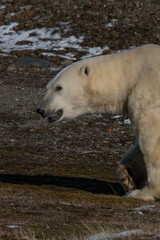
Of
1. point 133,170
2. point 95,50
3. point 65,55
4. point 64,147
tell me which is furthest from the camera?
point 95,50

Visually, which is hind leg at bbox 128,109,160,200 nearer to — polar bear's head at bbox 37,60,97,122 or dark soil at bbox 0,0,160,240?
dark soil at bbox 0,0,160,240

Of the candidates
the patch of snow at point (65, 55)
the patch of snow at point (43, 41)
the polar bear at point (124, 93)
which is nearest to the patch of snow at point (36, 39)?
the patch of snow at point (43, 41)

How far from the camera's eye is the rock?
2431 centimetres

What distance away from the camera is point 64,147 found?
1471 cm

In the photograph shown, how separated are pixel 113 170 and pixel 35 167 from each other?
1.74m

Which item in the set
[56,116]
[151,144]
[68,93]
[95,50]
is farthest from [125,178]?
[95,50]

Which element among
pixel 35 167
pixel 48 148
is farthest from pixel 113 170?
pixel 48 148

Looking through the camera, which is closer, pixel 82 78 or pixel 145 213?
pixel 145 213

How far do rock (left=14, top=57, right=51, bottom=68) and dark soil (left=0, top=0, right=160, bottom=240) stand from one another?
0.17 meters

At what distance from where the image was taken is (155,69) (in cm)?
743

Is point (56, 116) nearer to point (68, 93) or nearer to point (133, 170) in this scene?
point (68, 93)

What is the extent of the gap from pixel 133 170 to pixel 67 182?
2.45 metres

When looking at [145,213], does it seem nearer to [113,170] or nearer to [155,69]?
[155,69]

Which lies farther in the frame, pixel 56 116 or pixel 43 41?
pixel 43 41
